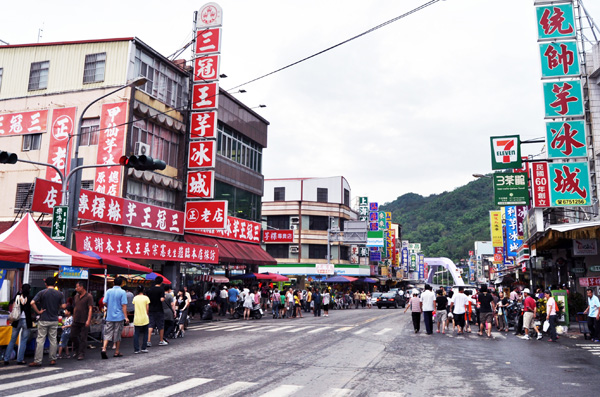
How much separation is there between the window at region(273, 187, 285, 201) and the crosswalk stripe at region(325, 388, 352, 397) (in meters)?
54.7

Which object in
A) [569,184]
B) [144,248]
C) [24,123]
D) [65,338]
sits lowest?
[65,338]

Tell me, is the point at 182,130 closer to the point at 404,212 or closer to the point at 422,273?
the point at 422,273

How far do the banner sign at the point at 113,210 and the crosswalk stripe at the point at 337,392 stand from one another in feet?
48.5

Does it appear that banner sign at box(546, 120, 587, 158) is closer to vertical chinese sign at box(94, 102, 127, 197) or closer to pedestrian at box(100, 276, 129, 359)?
pedestrian at box(100, 276, 129, 359)

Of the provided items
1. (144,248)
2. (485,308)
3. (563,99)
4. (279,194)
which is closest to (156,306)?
(144,248)

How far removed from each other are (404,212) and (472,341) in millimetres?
152319

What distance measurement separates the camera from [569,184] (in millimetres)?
21391

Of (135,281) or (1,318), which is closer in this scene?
(1,318)

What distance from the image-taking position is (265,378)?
902 centimetres

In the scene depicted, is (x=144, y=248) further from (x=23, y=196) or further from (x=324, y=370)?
(x=324, y=370)

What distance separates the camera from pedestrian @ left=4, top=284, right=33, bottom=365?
36.8 feet

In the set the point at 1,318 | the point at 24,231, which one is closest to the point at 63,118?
the point at 24,231

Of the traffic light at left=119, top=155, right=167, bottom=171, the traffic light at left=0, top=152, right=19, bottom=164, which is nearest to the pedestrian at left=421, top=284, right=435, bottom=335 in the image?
the traffic light at left=119, top=155, right=167, bottom=171

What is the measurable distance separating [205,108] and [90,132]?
579cm
